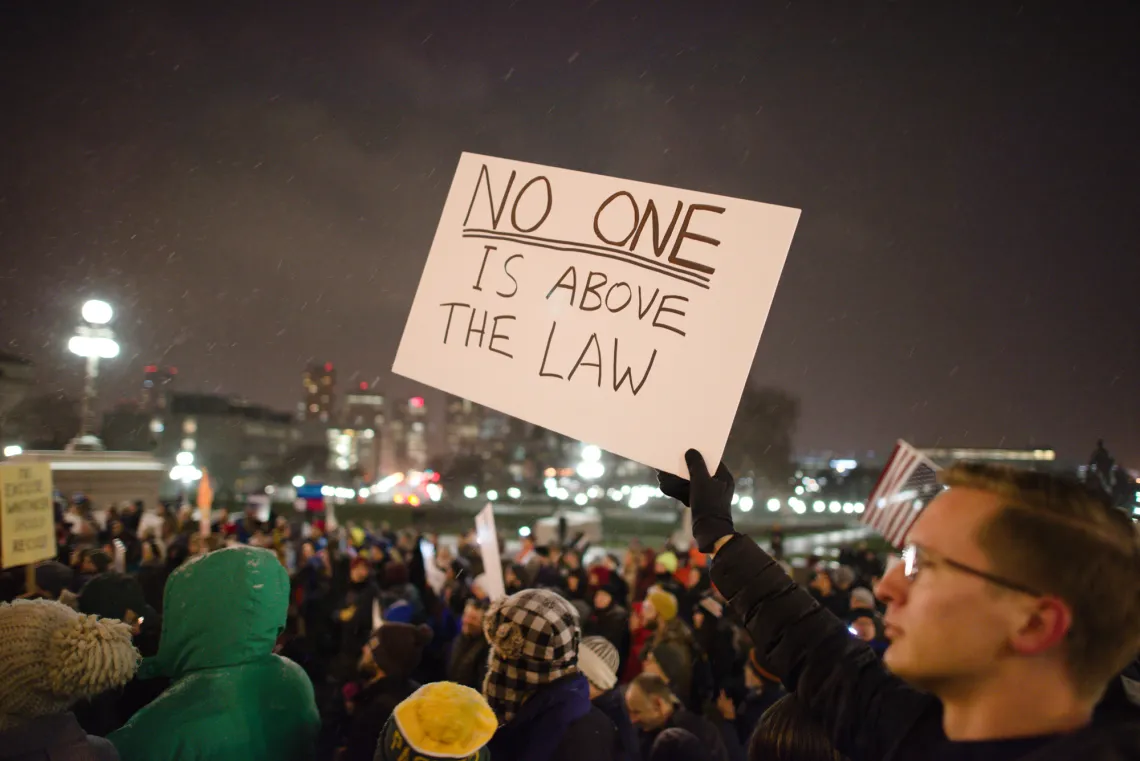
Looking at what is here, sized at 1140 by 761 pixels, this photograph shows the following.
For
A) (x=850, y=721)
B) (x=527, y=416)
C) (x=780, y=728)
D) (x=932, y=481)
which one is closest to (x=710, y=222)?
(x=527, y=416)

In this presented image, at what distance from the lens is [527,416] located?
258 cm

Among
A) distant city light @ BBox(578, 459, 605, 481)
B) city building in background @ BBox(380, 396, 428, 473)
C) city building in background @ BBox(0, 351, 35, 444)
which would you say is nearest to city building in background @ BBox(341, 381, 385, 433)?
city building in background @ BBox(380, 396, 428, 473)

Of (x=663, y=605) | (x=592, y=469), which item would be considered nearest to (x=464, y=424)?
(x=592, y=469)

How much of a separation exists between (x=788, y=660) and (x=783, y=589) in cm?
17

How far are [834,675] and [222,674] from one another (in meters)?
1.94

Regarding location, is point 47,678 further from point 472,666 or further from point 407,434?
point 407,434

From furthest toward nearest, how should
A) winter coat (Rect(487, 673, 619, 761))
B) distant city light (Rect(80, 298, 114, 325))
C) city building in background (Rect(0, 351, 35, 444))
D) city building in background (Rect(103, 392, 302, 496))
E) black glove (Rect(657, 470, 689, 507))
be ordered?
city building in background (Rect(103, 392, 302, 496)), city building in background (Rect(0, 351, 35, 444)), distant city light (Rect(80, 298, 114, 325)), winter coat (Rect(487, 673, 619, 761)), black glove (Rect(657, 470, 689, 507))

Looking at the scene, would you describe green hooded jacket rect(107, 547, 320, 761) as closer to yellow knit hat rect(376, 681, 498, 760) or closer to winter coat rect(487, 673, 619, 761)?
yellow knit hat rect(376, 681, 498, 760)

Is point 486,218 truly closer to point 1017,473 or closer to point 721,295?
point 721,295

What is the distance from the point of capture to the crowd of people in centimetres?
131

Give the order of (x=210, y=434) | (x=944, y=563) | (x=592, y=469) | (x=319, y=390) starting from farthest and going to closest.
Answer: (x=319, y=390)
(x=210, y=434)
(x=592, y=469)
(x=944, y=563)

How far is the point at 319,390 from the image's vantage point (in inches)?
7707

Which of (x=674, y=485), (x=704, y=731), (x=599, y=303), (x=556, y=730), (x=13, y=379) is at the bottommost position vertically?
(x=13, y=379)

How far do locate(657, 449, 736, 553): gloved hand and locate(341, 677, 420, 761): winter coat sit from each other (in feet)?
4.72
